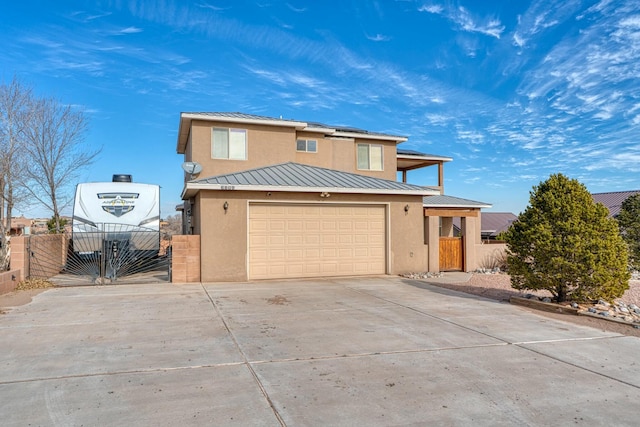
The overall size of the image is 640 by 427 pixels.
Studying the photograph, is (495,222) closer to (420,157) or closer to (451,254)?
(420,157)

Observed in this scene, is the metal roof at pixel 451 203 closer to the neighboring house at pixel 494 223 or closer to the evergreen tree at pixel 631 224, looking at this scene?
the evergreen tree at pixel 631 224

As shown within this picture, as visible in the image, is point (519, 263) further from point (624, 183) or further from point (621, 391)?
point (624, 183)

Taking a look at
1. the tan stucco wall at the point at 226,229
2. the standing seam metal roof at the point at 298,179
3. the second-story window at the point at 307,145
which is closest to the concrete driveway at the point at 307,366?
the tan stucco wall at the point at 226,229

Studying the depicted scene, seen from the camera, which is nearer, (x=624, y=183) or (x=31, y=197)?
(x=31, y=197)

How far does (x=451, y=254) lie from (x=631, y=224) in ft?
31.1

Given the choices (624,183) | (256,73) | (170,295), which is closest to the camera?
(170,295)

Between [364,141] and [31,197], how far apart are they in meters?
14.3

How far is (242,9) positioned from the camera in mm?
13859

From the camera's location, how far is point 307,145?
1720 centimetres

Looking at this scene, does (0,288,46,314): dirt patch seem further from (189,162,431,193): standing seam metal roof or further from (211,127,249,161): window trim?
(211,127,249,161): window trim

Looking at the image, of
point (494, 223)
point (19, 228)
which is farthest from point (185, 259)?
point (494, 223)

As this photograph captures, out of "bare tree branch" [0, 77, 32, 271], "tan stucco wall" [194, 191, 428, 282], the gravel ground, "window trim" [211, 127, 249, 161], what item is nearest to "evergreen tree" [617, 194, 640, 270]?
the gravel ground

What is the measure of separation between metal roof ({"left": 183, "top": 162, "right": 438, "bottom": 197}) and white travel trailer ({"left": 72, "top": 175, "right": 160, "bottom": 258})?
1.98 metres

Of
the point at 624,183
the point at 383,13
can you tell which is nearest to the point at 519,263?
the point at 383,13
